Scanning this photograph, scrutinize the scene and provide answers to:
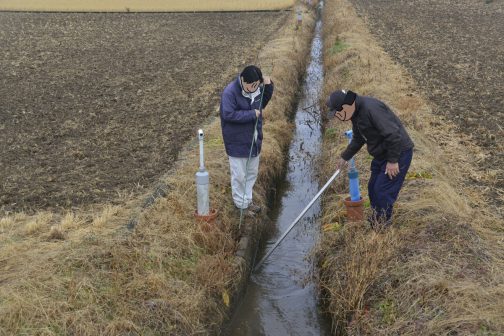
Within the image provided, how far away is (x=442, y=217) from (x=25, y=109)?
930 cm

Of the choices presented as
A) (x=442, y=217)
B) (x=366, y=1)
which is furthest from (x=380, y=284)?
(x=366, y=1)

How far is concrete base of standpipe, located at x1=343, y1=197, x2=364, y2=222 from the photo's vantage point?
579 centimetres

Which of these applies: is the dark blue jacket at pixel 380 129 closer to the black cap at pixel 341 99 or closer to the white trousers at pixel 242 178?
the black cap at pixel 341 99

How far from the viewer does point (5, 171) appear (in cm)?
781

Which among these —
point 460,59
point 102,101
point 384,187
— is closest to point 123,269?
point 384,187

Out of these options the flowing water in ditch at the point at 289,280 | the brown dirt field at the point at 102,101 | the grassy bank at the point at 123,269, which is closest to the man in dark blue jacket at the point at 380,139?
the flowing water in ditch at the point at 289,280

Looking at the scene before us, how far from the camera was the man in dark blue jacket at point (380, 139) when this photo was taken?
16.3 ft

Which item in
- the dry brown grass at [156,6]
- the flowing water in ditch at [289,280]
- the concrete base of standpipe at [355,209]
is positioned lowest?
the flowing water in ditch at [289,280]

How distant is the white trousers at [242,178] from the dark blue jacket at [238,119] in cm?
14

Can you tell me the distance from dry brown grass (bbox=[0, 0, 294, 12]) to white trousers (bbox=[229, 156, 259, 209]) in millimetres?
24878

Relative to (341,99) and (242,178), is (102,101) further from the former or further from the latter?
(341,99)

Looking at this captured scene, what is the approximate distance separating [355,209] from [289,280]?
131cm

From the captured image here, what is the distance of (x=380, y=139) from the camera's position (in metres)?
5.17

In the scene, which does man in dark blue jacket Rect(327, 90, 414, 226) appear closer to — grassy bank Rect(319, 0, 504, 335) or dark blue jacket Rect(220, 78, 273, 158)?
grassy bank Rect(319, 0, 504, 335)
